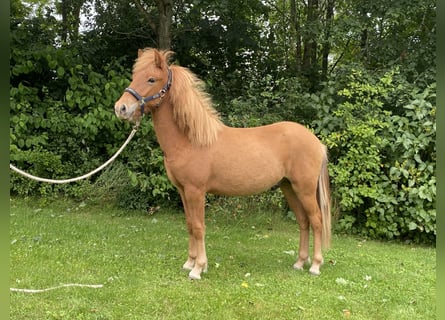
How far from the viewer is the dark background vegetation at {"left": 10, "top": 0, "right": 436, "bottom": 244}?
254 inches

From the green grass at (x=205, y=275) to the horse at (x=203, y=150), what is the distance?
42cm

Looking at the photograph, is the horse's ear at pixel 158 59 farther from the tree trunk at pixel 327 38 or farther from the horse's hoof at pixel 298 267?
the tree trunk at pixel 327 38

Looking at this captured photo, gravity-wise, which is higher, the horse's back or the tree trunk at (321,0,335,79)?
the tree trunk at (321,0,335,79)

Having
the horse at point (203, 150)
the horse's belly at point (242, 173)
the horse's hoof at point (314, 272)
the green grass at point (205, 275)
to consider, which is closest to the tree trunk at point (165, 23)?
the green grass at point (205, 275)

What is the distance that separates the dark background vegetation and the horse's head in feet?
10.7

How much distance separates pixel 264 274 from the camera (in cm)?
448

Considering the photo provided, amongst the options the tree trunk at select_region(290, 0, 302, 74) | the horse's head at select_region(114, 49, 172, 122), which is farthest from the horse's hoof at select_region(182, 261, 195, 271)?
the tree trunk at select_region(290, 0, 302, 74)

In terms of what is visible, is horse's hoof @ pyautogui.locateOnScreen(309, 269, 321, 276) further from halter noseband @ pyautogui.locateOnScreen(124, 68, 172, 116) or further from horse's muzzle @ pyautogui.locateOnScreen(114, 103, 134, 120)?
horse's muzzle @ pyautogui.locateOnScreen(114, 103, 134, 120)

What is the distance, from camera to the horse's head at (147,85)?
12.8 feet

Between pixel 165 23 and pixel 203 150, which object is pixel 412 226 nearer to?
pixel 203 150

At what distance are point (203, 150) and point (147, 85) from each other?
856mm

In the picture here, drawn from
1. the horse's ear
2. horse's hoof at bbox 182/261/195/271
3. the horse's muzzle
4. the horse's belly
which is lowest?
horse's hoof at bbox 182/261/195/271

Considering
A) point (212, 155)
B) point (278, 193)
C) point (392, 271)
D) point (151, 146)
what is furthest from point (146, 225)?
point (392, 271)

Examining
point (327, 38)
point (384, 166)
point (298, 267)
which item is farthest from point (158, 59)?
point (327, 38)
